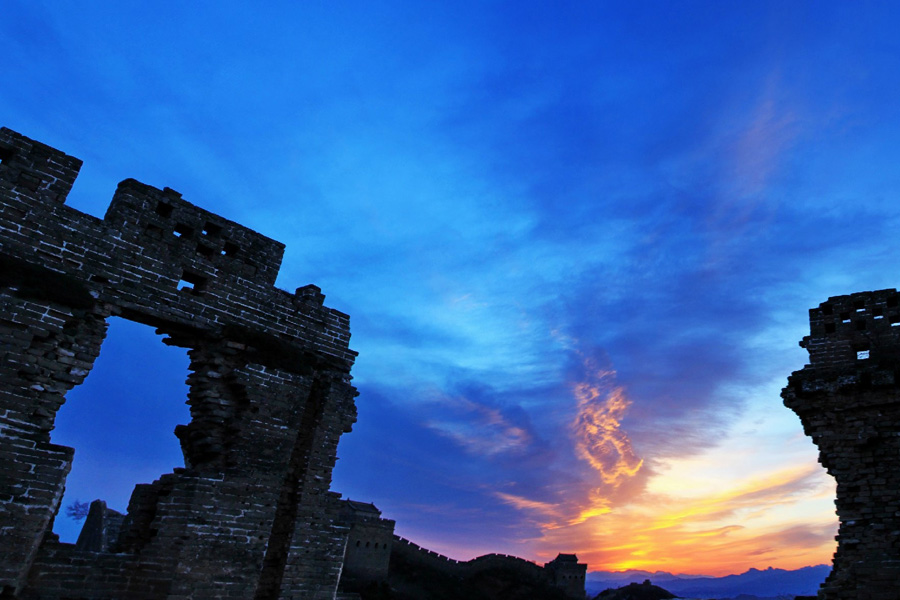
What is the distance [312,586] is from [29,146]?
382 inches

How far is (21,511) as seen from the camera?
7922 millimetres

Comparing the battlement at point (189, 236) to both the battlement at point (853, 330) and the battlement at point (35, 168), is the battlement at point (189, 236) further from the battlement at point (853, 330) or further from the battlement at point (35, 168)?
the battlement at point (853, 330)

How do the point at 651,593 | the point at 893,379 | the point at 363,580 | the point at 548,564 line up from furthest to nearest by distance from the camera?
the point at 548,564
the point at 651,593
the point at 363,580
the point at 893,379

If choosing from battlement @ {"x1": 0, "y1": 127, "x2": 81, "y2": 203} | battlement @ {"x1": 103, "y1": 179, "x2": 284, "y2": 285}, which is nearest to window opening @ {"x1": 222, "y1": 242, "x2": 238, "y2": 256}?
battlement @ {"x1": 103, "y1": 179, "x2": 284, "y2": 285}

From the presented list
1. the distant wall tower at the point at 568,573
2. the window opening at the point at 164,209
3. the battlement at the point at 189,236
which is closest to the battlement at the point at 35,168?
the battlement at the point at 189,236

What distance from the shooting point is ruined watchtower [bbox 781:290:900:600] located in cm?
1162

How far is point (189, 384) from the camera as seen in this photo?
11.0 m

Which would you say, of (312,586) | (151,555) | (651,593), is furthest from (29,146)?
(651,593)

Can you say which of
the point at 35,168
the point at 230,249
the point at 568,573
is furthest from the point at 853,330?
the point at 568,573

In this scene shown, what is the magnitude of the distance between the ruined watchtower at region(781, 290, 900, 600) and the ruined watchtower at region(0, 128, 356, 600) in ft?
36.3

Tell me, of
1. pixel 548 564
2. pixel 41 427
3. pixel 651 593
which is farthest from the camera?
pixel 548 564

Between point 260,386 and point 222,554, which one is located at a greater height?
point 260,386

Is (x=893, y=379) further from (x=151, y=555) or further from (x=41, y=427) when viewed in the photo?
(x=41, y=427)

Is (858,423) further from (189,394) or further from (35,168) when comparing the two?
(35,168)
